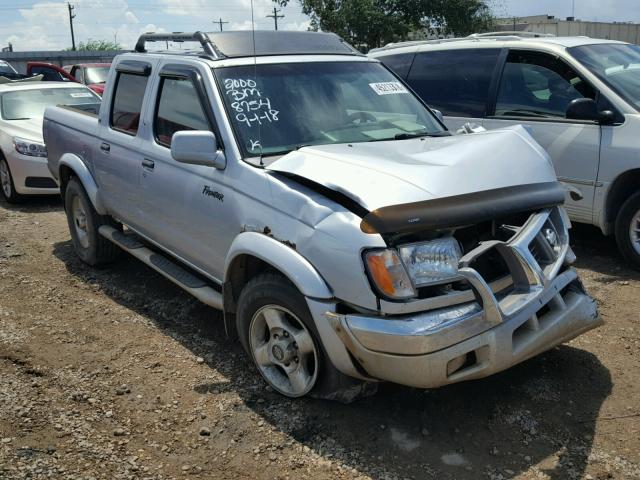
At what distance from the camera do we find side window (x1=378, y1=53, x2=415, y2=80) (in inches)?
298

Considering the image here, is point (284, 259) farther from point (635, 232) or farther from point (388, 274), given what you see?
point (635, 232)

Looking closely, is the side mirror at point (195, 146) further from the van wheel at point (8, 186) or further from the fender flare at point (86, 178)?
the van wheel at point (8, 186)

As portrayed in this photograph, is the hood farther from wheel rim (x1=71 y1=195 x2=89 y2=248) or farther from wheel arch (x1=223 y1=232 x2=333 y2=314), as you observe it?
wheel arch (x1=223 y1=232 x2=333 y2=314)

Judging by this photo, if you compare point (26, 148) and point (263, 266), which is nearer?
point (263, 266)

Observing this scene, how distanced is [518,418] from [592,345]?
1.13m

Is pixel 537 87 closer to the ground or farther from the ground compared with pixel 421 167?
farther from the ground

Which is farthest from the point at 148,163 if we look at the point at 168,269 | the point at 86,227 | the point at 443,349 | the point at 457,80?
the point at 457,80

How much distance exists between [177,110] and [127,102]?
3.16 ft

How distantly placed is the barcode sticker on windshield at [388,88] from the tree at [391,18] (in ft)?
71.2

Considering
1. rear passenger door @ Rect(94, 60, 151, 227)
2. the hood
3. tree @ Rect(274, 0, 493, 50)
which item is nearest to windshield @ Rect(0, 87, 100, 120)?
the hood

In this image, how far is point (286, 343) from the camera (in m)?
3.74

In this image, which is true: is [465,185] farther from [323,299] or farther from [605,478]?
[605,478]

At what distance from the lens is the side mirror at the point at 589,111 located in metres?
5.78

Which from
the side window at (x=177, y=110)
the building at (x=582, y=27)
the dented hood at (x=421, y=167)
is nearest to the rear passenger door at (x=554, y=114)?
the dented hood at (x=421, y=167)
